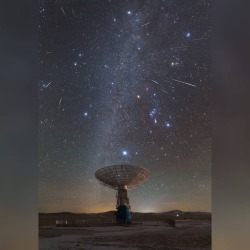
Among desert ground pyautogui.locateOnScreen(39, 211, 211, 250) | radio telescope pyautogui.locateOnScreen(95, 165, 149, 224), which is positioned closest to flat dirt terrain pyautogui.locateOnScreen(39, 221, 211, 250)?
desert ground pyautogui.locateOnScreen(39, 211, 211, 250)

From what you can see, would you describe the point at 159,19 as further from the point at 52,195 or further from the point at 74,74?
the point at 52,195

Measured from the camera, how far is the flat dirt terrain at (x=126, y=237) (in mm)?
4527

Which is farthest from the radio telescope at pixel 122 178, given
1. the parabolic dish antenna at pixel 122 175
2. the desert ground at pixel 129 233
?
the desert ground at pixel 129 233

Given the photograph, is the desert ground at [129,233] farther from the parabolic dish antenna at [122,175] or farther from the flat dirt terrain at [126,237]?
the parabolic dish antenna at [122,175]

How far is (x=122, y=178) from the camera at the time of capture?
4.66m

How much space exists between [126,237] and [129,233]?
6 cm

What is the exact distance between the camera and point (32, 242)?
4562 mm

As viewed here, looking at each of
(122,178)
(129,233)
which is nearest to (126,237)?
(129,233)

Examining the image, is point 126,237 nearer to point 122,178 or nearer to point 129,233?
point 129,233

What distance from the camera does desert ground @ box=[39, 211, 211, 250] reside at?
4.52 meters

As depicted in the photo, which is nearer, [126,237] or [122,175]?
[126,237]

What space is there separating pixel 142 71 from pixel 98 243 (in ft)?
6.89

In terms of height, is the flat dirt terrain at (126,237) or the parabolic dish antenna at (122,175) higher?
the parabolic dish antenna at (122,175)

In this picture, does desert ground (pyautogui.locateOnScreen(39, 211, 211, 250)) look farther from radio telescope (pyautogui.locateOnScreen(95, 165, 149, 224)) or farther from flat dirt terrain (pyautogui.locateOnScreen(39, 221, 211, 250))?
radio telescope (pyautogui.locateOnScreen(95, 165, 149, 224))
